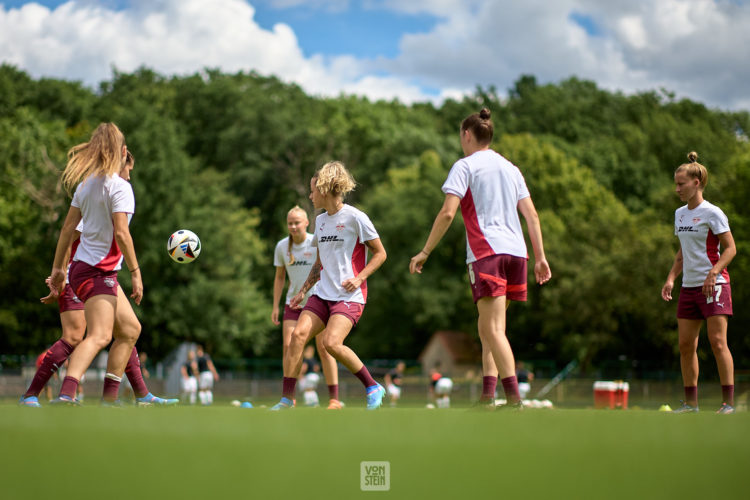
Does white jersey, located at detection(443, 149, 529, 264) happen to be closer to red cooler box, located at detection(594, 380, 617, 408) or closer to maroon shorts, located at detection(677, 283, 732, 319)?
maroon shorts, located at detection(677, 283, 732, 319)

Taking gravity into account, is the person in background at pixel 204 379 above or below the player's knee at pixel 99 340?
below

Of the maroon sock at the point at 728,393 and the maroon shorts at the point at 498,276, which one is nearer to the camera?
the maroon shorts at the point at 498,276

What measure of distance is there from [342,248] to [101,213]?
235 centimetres

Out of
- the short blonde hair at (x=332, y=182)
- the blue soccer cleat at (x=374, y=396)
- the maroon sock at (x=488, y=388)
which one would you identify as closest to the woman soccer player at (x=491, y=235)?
the maroon sock at (x=488, y=388)

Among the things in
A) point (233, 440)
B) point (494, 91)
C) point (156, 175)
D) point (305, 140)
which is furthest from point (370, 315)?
point (233, 440)

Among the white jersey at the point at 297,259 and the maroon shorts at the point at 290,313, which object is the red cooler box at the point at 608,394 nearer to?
the white jersey at the point at 297,259

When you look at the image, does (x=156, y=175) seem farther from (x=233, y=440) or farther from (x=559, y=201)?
(x=233, y=440)

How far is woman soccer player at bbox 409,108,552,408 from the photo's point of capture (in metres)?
7.03

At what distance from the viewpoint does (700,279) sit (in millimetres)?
9305

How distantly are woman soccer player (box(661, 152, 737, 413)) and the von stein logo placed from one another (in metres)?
6.33

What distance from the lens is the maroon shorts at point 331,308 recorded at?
8547mm

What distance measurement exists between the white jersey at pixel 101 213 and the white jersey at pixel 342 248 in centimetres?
203

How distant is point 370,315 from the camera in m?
59.8

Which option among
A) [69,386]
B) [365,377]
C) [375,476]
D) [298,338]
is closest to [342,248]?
[298,338]
